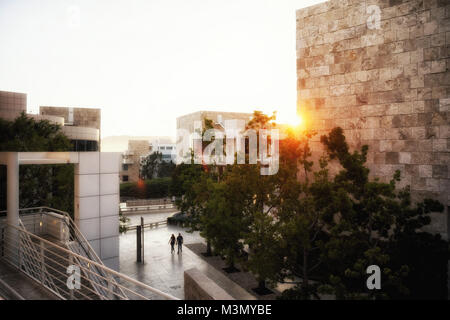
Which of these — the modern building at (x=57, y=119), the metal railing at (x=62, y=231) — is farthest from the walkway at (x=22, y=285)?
the modern building at (x=57, y=119)

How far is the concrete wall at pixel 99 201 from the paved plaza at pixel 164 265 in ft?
19.4

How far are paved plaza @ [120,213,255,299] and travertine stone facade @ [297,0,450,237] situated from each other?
10.5 m

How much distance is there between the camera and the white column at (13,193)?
11.4 m

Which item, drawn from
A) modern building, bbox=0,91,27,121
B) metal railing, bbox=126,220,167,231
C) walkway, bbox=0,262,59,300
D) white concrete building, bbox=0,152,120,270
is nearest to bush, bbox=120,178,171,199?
metal railing, bbox=126,220,167,231

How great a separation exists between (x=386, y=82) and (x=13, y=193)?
56.7 feet

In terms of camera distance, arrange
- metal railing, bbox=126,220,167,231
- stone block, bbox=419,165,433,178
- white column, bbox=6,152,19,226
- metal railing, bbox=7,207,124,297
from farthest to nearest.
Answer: metal railing, bbox=126,220,167,231 < stone block, bbox=419,165,433,178 < metal railing, bbox=7,207,124,297 < white column, bbox=6,152,19,226

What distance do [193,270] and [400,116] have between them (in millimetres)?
12813

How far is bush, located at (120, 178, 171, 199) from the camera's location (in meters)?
69.3

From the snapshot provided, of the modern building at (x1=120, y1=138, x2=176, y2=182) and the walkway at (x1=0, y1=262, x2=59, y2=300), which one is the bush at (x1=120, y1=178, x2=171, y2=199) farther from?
the walkway at (x1=0, y1=262, x2=59, y2=300)

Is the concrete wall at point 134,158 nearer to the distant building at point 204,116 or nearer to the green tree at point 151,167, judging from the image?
the green tree at point 151,167

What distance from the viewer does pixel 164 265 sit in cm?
2466

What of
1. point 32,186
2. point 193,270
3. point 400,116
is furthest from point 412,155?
point 32,186

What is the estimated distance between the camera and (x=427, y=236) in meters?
13.7
